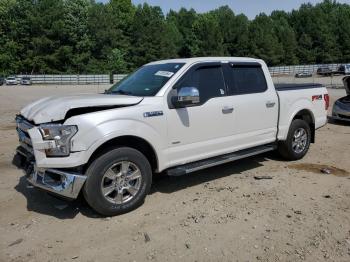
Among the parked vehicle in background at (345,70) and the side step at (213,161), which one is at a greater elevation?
the parked vehicle in background at (345,70)

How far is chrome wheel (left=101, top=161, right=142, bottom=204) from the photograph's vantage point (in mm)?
4938

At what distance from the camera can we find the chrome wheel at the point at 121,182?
4938 mm

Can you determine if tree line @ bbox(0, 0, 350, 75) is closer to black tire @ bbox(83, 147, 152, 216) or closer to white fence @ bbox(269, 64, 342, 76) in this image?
white fence @ bbox(269, 64, 342, 76)

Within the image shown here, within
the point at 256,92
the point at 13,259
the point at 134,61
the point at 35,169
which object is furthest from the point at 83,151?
the point at 134,61

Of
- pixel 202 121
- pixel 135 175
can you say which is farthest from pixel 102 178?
pixel 202 121

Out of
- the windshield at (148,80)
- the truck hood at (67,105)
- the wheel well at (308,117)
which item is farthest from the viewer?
the wheel well at (308,117)

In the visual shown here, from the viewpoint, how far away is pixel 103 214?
495 centimetres

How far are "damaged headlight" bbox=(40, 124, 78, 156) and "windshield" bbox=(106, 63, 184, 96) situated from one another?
129 cm

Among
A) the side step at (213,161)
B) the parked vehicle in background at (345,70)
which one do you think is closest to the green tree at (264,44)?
the parked vehicle in background at (345,70)

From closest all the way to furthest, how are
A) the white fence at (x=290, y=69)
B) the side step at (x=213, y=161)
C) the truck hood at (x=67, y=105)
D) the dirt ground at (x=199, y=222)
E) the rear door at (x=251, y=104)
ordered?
1. the dirt ground at (x=199, y=222)
2. the truck hood at (x=67, y=105)
3. the side step at (x=213, y=161)
4. the rear door at (x=251, y=104)
5. the white fence at (x=290, y=69)

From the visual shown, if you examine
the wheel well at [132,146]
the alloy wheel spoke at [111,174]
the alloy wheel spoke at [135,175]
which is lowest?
the alloy wheel spoke at [135,175]

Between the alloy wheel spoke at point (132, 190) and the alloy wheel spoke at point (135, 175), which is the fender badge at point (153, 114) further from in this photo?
the alloy wheel spoke at point (132, 190)

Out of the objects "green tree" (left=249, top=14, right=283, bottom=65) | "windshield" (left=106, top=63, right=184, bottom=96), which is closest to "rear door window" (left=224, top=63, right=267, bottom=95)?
"windshield" (left=106, top=63, right=184, bottom=96)

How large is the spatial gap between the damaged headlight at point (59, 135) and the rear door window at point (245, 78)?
8.60 ft
